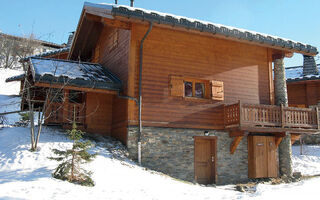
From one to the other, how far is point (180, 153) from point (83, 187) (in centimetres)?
530

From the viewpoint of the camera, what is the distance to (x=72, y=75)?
12586 mm

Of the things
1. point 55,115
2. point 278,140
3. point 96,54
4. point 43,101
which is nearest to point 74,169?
point 43,101

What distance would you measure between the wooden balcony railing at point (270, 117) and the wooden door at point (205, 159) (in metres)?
1.10

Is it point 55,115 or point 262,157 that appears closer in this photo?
point 55,115

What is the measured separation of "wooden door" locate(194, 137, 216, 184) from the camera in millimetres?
13203

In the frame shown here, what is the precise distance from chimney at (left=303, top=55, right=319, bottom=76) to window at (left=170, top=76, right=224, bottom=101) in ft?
36.3

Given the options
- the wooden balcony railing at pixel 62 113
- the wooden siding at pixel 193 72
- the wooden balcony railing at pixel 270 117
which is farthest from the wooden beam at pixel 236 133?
the wooden balcony railing at pixel 62 113

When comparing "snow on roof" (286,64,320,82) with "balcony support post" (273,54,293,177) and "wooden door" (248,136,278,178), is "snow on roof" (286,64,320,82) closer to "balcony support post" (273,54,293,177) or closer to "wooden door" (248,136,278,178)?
"balcony support post" (273,54,293,177)

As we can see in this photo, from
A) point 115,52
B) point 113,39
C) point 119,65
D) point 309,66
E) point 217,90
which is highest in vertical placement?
point 309,66

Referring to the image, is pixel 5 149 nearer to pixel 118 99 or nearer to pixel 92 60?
pixel 118 99

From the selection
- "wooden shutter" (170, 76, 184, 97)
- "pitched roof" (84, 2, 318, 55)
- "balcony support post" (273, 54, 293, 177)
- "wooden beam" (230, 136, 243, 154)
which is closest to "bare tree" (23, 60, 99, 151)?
"pitched roof" (84, 2, 318, 55)

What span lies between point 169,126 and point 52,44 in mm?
33181

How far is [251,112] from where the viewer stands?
42.7 ft

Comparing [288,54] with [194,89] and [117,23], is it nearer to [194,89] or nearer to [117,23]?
[194,89]
